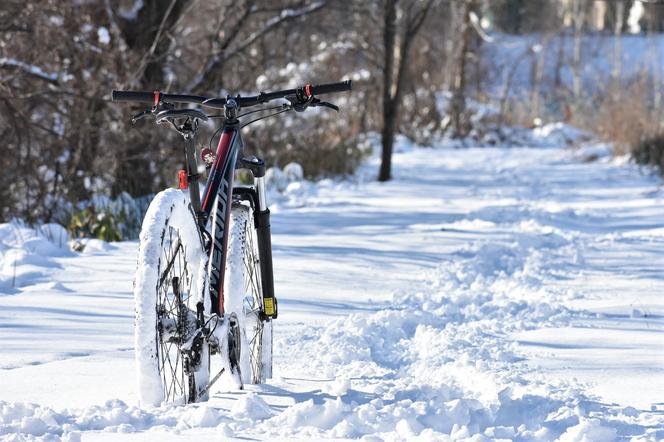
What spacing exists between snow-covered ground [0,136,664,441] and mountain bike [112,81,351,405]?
5.7 inches

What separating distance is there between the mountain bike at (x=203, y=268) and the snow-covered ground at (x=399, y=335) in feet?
0.47

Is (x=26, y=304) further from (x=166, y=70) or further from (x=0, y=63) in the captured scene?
(x=166, y=70)

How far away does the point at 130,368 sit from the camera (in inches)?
137

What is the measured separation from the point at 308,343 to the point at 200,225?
4.23 feet

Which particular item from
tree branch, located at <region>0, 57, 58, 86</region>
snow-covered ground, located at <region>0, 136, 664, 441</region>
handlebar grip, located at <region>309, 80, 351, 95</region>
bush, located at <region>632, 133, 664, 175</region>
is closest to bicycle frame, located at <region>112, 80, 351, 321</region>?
handlebar grip, located at <region>309, 80, 351, 95</region>

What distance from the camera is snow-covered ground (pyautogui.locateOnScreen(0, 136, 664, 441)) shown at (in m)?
2.74

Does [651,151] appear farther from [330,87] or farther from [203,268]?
[203,268]

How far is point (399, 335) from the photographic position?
418cm

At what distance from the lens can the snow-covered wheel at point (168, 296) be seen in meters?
2.54

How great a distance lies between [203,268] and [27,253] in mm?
3380

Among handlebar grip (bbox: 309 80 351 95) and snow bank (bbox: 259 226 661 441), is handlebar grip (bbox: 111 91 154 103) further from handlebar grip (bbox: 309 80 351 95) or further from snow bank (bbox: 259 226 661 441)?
snow bank (bbox: 259 226 661 441)

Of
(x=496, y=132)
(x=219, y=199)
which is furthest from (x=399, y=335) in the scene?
(x=496, y=132)

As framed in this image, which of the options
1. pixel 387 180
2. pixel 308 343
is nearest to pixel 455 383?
pixel 308 343

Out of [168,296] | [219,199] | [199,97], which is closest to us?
[168,296]
